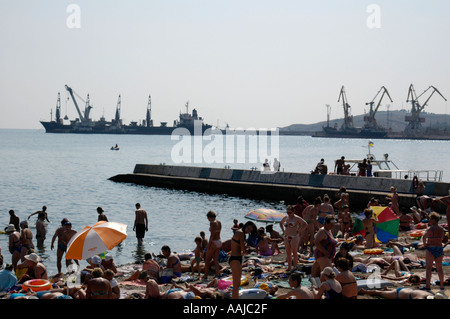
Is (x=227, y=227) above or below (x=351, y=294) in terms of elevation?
below

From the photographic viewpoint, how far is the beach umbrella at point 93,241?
9.91m

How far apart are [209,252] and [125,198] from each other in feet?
82.6

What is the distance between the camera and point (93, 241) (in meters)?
10.0

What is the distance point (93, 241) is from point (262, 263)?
520cm

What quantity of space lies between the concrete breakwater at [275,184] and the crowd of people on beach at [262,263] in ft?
28.2

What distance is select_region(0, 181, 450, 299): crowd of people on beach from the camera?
852 centimetres

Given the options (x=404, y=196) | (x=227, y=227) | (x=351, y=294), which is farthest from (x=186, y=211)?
(x=351, y=294)

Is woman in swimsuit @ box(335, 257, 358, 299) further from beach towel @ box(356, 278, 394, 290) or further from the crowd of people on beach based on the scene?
beach towel @ box(356, 278, 394, 290)

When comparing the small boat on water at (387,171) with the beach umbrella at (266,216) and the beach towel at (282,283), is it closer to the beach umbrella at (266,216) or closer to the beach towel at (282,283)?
the beach umbrella at (266,216)

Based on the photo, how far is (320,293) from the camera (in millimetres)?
7969

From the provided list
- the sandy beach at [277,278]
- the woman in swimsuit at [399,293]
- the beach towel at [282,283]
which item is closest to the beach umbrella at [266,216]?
the sandy beach at [277,278]

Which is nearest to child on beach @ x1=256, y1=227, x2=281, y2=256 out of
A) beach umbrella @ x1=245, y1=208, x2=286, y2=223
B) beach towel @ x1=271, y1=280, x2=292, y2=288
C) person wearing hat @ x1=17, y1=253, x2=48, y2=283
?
beach umbrella @ x1=245, y1=208, x2=286, y2=223
